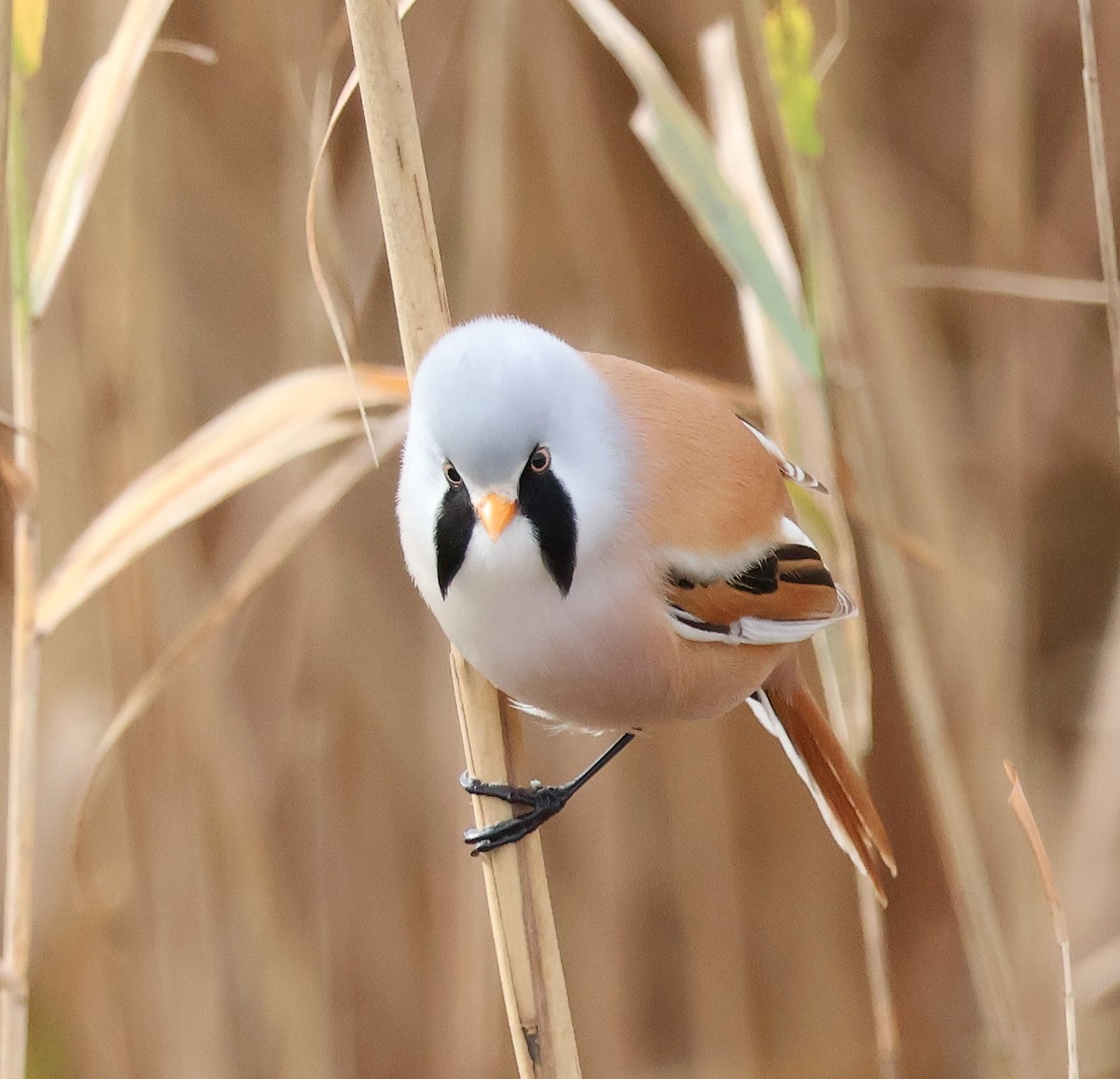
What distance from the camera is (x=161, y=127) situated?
1.75 m

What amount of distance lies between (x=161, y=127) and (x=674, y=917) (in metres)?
1.43

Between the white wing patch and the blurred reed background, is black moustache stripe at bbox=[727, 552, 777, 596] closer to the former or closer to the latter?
the white wing patch

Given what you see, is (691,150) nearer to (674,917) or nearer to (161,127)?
(161,127)

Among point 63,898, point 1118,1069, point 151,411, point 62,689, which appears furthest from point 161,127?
point 1118,1069

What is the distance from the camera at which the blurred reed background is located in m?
1.72

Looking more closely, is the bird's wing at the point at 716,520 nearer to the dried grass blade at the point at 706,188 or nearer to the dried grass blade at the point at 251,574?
the dried grass blade at the point at 706,188

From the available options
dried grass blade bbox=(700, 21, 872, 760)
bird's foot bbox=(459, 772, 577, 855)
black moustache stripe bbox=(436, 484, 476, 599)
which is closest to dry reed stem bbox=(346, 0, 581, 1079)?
bird's foot bbox=(459, 772, 577, 855)

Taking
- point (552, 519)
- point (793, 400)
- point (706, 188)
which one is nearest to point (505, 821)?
point (552, 519)

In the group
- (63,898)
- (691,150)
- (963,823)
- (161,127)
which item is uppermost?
(161,127)

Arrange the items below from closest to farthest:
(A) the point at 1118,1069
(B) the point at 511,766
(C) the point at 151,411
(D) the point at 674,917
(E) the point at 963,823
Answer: (B) the point at 511,766 < (E) the point at 963,823 < (C) the point at 151,411 < (A) the point at 1118,1069 < (D) the point at 674,917

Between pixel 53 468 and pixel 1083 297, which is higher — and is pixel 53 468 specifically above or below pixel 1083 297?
above

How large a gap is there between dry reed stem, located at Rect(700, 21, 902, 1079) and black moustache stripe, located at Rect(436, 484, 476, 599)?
0.40m

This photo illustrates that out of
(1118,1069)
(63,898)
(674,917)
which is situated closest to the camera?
(63,898)

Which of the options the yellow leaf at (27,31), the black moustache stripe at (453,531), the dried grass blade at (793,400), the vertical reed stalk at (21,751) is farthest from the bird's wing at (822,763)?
the yellow leaf at (27,31)
